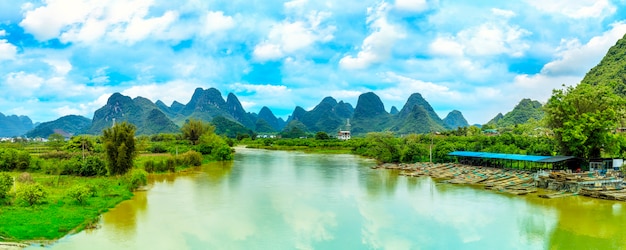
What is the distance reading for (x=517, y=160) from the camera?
20.1 metres

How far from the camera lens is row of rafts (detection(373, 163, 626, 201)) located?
14.6m

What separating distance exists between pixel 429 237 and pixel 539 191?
338 inches

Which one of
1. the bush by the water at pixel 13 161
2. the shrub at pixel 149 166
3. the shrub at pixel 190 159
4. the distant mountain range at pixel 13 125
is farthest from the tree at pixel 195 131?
the distant mountain range at pixel 13 125

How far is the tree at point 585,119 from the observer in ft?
56.3

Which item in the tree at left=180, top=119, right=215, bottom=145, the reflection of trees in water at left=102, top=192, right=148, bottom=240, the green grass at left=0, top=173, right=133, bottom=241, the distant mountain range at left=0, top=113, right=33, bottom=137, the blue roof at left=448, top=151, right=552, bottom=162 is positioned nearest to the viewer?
the green grass at left=0, top=173, right=133, bottom=241

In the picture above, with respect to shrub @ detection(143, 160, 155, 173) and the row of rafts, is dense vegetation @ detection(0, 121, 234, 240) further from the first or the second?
the row of rafts

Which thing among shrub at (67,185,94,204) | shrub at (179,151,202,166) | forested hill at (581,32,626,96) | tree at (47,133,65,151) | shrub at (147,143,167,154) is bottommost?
shrub at (67,185,94,204)

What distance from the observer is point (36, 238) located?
8.70 meters

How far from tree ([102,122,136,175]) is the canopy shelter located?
57.1 feet

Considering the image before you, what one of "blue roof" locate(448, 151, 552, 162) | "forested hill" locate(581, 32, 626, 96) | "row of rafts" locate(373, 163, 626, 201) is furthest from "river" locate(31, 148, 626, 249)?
"forested hill" locate(581, 32, 626, 96)

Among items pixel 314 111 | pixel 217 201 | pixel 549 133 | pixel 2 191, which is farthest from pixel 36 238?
pixel 314 111

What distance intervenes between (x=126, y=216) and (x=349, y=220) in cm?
618

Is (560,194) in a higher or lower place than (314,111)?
lower

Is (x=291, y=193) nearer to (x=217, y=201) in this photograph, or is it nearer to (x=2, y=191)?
(x=217, y=201)
